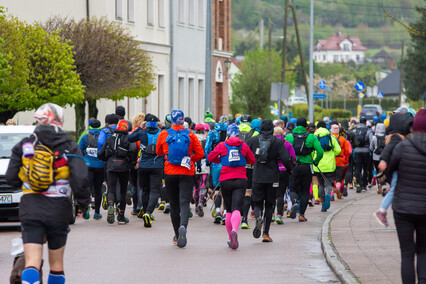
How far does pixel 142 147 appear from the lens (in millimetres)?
17281

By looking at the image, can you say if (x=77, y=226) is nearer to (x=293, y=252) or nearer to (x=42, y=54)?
(x=293, y=252)

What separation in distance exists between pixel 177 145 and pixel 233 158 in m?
0.84

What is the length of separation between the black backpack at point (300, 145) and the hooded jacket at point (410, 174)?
10.1m

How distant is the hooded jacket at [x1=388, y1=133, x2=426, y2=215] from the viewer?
8.06 m

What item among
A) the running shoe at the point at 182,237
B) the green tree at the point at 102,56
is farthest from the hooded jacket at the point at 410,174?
the green tree at the point at 102,56

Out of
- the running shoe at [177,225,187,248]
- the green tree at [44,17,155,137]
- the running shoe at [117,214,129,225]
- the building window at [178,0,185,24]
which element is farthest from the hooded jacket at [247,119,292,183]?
the building window at [178,0,185,24]

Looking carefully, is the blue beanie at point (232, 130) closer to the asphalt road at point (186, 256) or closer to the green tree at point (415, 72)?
the asphalt road at point (186, 256)

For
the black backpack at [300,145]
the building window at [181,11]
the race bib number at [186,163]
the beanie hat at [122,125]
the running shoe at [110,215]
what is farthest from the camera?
the building window at [181,11]

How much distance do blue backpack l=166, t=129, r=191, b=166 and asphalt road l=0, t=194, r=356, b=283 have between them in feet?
3.98

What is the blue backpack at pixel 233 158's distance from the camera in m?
14.0

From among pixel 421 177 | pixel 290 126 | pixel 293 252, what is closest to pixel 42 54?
pixel 290 126

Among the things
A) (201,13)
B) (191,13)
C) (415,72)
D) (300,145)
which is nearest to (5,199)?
(300,145)

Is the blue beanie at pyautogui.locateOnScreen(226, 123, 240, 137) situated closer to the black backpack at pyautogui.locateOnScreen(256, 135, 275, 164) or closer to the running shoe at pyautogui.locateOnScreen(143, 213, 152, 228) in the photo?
the black backpack at pyautogui.locateOnScreen(256, 135, 275, 164)

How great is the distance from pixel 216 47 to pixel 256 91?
23.5 feet
